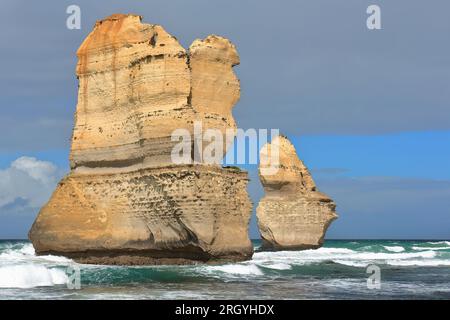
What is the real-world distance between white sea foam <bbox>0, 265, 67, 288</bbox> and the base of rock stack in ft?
22.5

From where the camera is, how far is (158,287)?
23828mm

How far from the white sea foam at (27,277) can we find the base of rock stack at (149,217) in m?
6.87

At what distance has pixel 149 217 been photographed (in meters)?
32.1

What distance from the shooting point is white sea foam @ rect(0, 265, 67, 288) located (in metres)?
24.5

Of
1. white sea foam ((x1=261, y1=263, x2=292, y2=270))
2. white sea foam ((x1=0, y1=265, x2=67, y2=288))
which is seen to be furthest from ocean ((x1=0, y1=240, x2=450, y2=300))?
white sea foam ((x1=261, y1=263, x2=292, y2=270))

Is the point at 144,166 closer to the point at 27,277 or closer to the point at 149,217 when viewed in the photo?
the point at 149,217

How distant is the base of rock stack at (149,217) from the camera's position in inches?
1228

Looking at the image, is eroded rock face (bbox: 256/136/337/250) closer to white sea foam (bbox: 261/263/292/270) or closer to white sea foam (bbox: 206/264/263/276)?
white sea foam (bbox: 261/263/292/270)

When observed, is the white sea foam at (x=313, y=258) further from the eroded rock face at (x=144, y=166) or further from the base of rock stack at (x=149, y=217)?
the eroded rock face at (x=144, y=166)

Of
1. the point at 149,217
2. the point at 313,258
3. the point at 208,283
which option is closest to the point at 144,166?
the point at 149,217

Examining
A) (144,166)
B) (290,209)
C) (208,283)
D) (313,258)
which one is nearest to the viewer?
(208,283)

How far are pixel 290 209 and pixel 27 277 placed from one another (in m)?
33.3

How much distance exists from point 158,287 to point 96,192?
37.6ft
